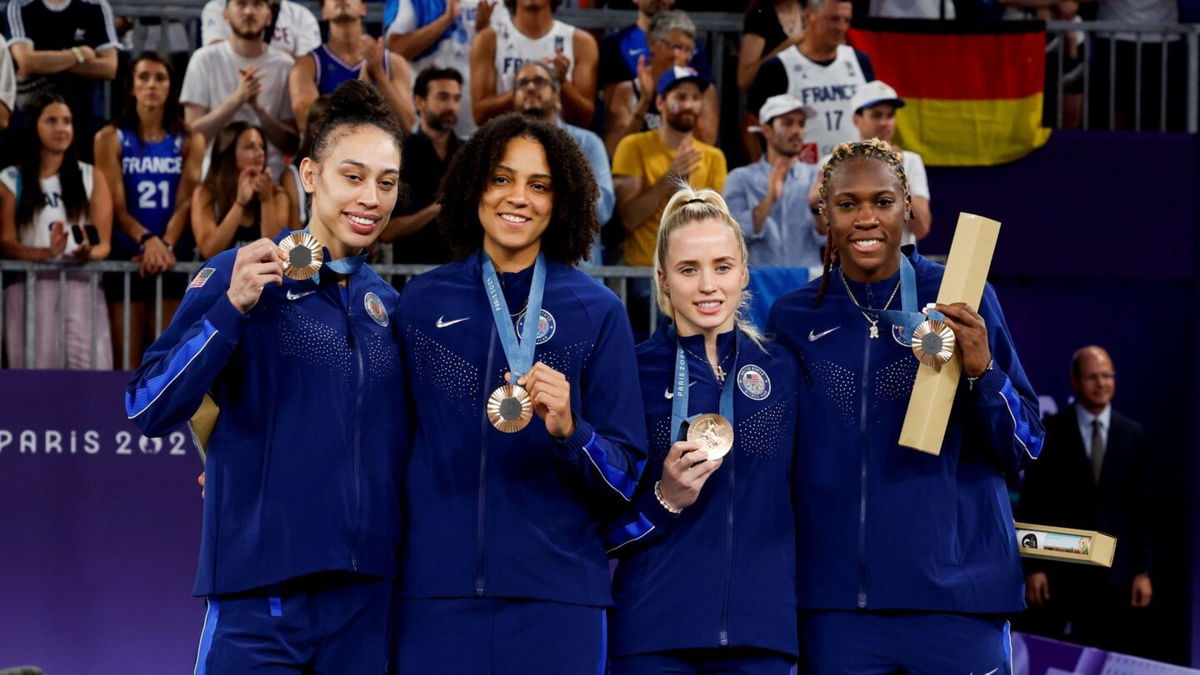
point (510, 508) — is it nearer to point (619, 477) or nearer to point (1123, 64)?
point (619, 477)

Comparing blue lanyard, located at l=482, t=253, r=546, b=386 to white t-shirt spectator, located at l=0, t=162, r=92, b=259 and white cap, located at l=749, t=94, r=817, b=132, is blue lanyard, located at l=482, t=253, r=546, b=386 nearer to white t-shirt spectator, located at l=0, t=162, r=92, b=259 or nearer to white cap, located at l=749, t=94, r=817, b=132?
white t-shirt spectator, located at l=0, t=162, r=92, b=259

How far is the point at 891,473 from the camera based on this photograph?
14.0 ft

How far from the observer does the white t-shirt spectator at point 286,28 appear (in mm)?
8836

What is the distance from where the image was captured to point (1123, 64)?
992 centimetres

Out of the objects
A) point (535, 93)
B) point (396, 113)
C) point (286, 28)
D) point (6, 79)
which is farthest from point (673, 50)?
point (6, 79)

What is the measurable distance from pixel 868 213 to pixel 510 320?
100 centimetres

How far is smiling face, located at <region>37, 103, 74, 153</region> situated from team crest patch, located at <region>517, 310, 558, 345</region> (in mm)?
4609

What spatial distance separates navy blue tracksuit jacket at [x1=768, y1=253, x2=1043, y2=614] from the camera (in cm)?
421

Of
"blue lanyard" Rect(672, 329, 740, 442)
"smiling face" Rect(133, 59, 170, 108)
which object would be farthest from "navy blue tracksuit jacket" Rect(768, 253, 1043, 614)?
"smiling face" Rect(133, 59, 170, 108)

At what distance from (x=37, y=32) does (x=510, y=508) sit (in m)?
5.62

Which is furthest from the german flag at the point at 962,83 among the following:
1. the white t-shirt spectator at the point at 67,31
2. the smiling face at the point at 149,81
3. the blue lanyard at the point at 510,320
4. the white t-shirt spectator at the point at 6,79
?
the blue lanyard at the point at 510,320

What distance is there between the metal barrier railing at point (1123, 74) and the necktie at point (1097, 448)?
1.96 metres

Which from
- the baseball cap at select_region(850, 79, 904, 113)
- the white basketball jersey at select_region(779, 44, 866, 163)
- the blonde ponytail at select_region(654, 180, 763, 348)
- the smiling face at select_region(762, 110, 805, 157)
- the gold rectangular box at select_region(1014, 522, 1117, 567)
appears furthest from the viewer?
the white basketball jersey at select_region(779, 44, 866, 163)

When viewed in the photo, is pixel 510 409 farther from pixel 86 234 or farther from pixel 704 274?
pixel 86 234
